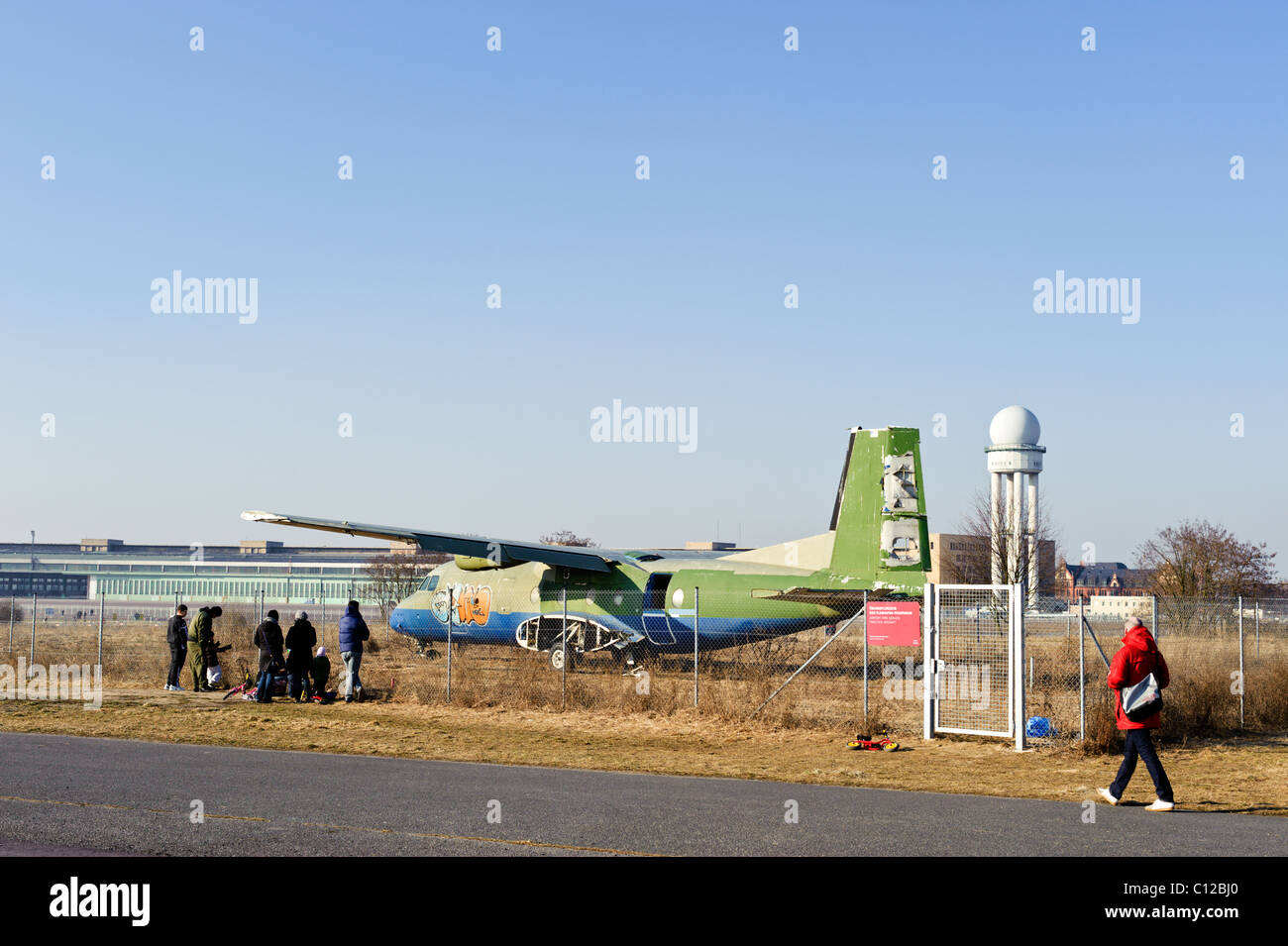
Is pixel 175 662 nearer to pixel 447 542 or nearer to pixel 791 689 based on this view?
pixel 447 542

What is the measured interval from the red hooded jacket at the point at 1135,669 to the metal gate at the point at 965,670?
4367 millimetres

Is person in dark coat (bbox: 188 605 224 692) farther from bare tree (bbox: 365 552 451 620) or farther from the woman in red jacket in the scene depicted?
bare tree (bbox: 365 552 451 620)

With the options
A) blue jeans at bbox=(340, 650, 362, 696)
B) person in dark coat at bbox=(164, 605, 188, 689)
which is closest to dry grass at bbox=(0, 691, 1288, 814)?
blue jeans at bbox=(340, 650, 362, 696)

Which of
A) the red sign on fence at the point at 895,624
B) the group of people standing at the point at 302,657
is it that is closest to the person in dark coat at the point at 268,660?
the group of people standing at the point at 302,657

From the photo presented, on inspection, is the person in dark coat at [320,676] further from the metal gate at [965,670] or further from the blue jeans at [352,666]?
the metal gate at [965,670]

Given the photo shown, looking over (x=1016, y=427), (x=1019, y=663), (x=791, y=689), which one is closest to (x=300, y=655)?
(x=791, y=689)

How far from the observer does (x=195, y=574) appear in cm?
11519

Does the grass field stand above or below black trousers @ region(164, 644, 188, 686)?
below

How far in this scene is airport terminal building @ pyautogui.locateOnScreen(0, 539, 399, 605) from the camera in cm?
10844

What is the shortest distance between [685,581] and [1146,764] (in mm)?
15633

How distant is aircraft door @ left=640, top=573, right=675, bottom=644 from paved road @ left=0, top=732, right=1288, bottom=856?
12777mm
